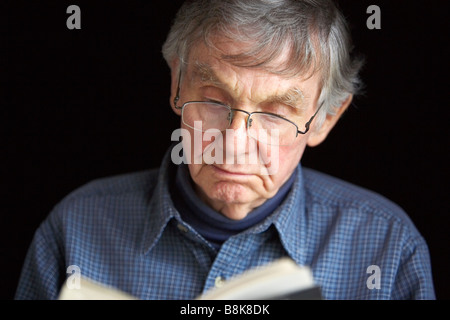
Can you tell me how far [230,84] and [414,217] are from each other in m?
1.10

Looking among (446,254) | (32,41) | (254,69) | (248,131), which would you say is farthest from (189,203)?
(446,254)

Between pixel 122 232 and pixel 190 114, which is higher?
pixel 190 114

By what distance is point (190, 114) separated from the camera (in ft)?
5.76

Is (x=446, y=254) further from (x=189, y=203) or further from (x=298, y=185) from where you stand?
(x=189, y=203)

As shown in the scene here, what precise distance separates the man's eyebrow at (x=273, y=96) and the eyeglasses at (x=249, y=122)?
0.05m

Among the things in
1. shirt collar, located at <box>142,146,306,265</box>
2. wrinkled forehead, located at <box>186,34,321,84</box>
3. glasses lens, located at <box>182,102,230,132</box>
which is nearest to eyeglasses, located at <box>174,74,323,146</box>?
glasses lens, located at <box>182,102,230,132</box>

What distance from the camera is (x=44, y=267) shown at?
2053mm

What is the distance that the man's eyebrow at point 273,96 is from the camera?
1.66 m

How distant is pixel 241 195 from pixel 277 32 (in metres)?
0.46

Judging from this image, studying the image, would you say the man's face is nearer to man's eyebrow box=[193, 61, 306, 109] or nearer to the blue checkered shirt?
man's eyebrow box=[193, 61, 306, 109]

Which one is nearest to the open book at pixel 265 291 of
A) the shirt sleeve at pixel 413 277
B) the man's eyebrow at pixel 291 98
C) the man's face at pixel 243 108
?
the man's face at pixel 243 108

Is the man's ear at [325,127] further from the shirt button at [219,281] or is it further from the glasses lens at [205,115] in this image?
the shirt button at [219,281]

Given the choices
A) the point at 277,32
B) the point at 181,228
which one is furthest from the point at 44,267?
the point at 277,32
